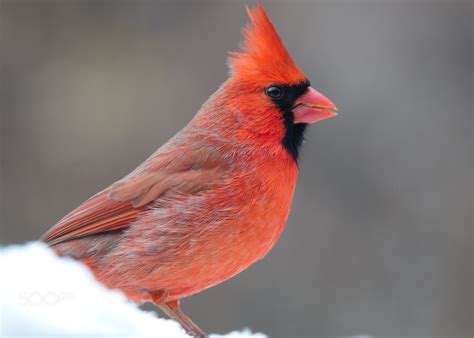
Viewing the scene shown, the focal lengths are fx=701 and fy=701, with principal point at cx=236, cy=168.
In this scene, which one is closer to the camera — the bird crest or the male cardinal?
the male cardinal

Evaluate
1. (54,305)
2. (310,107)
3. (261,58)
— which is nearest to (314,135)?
(310,107)

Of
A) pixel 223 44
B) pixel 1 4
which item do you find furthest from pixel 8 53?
pixel 223 44

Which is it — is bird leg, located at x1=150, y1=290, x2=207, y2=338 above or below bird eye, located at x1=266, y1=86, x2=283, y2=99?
below

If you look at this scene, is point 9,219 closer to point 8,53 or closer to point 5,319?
point 8,53

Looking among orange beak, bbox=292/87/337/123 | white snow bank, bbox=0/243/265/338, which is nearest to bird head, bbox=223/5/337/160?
orange beak, bbox=292/87/337/123

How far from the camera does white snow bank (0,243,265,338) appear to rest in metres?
→ 1.30

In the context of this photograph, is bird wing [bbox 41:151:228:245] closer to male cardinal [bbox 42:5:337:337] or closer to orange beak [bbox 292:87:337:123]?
male cardinal [bbox 42:5:337:337]

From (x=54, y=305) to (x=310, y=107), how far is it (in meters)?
1.07

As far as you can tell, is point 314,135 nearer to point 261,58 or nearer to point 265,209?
point 261,58

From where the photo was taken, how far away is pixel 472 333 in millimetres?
4016

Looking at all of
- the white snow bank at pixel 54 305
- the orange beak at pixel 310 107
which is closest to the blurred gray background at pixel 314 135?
the orange beak at pixel 310 107

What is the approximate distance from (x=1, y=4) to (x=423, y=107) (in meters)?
2.51

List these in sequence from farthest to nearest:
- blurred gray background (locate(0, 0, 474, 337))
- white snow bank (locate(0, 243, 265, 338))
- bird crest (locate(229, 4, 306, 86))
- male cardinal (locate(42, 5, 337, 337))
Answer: blurred gray background (locate(0, 0, 474, 337)) < bird crest (locate(229, 4, 306, 86)) < male cardinal (locate(42, 5, 337, 337)) < white snow bank (locate(0, 243, 265, 338))

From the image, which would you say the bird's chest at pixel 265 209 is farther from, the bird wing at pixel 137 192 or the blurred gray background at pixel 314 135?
the blurred gray background at pixel 314 135
